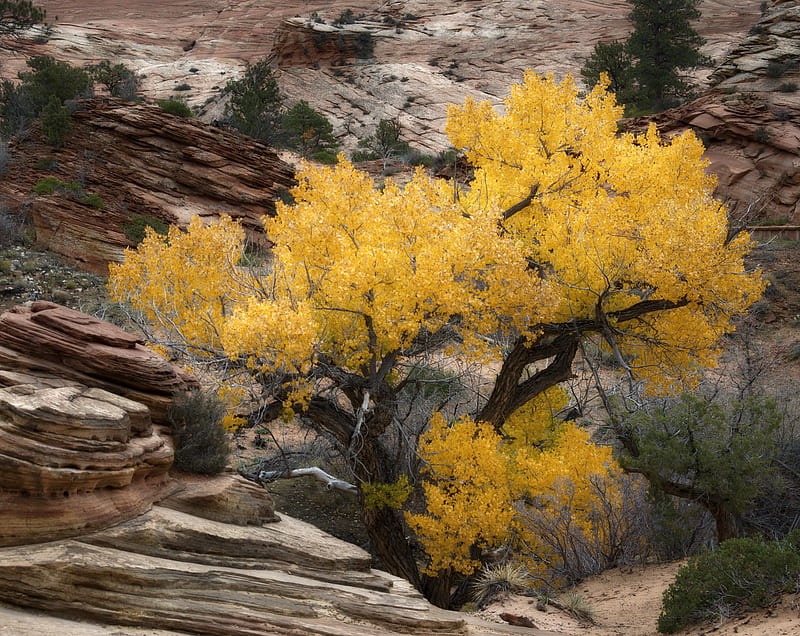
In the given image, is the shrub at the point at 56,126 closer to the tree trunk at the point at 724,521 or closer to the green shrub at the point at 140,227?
the green shrub at the point at 140,227

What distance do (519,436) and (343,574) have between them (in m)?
7.07

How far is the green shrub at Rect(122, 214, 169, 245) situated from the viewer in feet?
78.0

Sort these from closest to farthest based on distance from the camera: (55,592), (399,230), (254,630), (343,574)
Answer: (55,592) < (254,630) < (343,574) < (399,230)

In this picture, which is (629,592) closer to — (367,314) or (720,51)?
(367,314)

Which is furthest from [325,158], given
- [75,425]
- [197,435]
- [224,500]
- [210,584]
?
[210,584]

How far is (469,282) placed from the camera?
962 cm

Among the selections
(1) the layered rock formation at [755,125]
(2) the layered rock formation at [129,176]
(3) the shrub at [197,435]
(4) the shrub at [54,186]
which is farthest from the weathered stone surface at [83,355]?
(1) the layered rock formation at [755,125]

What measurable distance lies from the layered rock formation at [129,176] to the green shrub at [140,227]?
0.37 ft

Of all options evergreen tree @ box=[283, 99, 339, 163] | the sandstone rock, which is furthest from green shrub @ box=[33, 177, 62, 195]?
the sandstone rock

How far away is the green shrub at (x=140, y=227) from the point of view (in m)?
23.8

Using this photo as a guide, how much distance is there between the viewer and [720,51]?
52938 millimetres

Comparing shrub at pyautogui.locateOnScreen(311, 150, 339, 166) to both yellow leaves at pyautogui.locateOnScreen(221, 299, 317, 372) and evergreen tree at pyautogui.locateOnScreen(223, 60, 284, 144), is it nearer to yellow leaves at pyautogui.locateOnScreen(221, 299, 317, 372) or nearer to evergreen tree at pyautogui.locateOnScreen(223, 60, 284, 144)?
evergreen tree at pyautogui.locateOnScreen(223, 60, 284, 144)

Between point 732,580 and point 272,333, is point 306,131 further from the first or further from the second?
point 732,580

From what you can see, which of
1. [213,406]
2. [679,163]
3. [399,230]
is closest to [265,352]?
[213,406]
